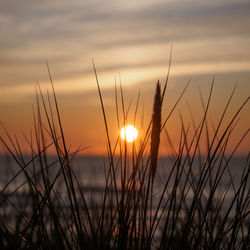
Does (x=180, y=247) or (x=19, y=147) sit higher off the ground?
(x=19, y=147)

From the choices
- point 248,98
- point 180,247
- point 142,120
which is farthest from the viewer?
point 142,120

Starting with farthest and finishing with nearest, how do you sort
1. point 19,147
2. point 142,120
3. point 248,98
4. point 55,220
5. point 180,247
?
point 142,120 → point 19,147 → point 248,98 → point 180,247 → point 55,220

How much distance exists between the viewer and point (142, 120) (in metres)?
1.96

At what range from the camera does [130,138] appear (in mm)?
1638

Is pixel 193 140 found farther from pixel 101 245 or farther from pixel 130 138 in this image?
pixel 101 245

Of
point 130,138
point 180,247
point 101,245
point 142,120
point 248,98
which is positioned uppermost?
point 142,120

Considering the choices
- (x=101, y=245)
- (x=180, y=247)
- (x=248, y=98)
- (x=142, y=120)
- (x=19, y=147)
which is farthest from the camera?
(x=142, y=120)

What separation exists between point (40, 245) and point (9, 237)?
16cm

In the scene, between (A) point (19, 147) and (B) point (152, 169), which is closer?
(B) point (152, 169)

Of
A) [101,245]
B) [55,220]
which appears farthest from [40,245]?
[101,245]

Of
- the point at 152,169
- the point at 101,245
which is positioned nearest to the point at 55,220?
the point at 101,245

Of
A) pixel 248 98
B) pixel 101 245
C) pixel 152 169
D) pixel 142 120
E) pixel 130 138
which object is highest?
pixel 142 120

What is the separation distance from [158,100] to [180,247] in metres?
0.55

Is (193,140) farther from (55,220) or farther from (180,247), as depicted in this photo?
(55,220)
